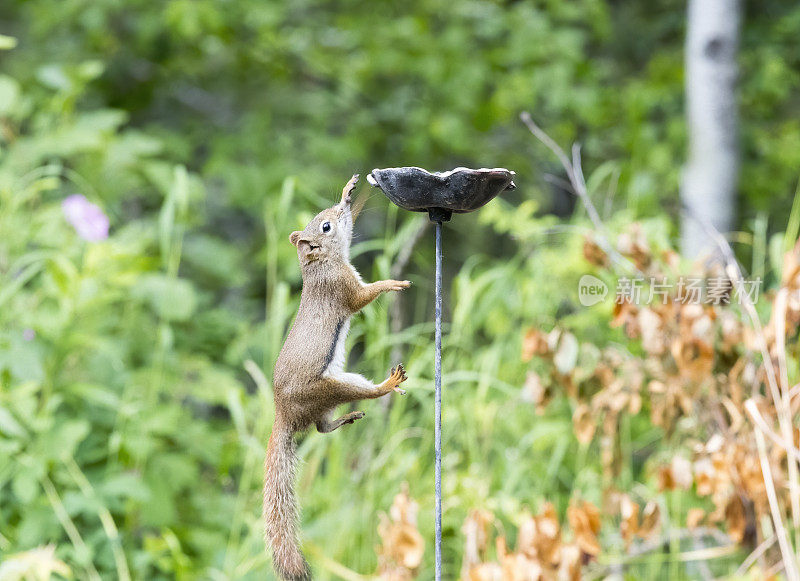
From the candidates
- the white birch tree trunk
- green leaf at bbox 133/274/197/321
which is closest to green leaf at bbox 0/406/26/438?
green leaf at bbox 133/274/197/321

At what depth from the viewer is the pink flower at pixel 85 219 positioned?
2281mm

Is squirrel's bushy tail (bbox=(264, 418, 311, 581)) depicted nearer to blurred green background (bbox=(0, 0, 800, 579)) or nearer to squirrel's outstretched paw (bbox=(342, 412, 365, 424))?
squirrel's outstretched paw (bbox=(342, 412, 365, 424))

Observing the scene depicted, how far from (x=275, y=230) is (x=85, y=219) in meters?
0.68

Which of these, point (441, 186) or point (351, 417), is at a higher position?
point (441, 186)

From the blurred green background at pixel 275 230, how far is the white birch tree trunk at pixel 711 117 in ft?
0.60

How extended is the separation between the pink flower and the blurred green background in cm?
5

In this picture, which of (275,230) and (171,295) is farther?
(171,295)

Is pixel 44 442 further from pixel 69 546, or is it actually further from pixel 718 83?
pixel 718 83

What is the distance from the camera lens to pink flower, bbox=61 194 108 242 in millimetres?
2281

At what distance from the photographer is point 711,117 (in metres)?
3.31

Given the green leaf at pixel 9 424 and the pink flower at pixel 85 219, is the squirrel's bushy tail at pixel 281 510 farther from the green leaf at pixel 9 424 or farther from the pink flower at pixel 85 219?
the pink flower at pixel 85 219

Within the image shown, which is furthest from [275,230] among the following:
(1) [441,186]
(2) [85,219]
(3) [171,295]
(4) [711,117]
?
(4) [711,117]

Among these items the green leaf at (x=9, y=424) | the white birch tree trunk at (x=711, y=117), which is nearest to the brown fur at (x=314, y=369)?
the green leaf at (x=9, y=424)

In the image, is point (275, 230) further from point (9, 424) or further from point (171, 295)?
point (9, 424)
